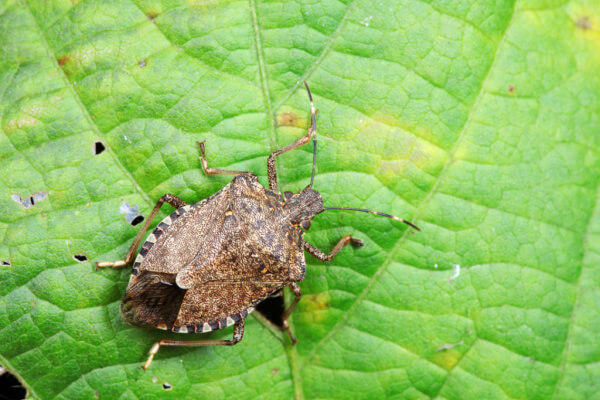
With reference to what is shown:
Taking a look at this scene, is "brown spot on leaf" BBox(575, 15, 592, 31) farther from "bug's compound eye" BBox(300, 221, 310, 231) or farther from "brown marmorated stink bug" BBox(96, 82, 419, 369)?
"bug's compound eye" BBox(300, 221, 310, 231)

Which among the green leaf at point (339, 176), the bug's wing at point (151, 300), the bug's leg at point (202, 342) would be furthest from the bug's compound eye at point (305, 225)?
the bug's wing at point (151, 300)

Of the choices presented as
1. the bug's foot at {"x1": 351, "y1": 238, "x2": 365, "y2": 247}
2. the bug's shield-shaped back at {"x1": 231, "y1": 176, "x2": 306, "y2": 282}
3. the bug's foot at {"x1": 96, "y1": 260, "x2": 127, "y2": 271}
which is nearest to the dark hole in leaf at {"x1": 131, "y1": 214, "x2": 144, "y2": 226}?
the bug's foot at {"x1": 96, "y1": 260, "x2": 127, "y2": 271}

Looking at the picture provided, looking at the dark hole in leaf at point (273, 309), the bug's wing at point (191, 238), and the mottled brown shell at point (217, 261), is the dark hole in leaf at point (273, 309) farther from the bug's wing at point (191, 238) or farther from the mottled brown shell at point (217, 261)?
the bug's wing at point (191, 238)

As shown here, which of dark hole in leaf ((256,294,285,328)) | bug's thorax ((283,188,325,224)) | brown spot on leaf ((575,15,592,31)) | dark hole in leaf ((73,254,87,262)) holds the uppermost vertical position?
brown spot on leaf ((575,15,592,31))

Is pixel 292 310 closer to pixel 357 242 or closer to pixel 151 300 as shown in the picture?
pixel 357 242

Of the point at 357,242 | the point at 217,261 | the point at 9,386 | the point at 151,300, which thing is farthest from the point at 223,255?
the point at 9,386

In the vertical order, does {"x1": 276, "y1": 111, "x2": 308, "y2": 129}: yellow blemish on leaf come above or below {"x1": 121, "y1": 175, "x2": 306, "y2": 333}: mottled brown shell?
above
